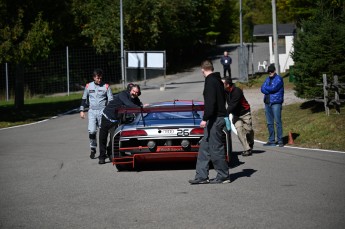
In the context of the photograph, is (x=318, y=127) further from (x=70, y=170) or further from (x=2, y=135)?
(x=2, y=135)

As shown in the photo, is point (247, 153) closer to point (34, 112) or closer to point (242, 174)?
point (242, 174)

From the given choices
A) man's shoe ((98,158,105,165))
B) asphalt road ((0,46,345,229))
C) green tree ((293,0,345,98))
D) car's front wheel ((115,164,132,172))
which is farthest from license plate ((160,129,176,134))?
green tree ((293,0,345,98))

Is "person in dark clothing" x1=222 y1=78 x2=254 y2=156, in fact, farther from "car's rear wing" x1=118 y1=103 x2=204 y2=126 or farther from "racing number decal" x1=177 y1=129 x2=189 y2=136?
"racing number decal" x1=177 y1=129 x2=189 y2=136

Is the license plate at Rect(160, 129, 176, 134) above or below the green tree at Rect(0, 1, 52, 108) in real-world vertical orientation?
below

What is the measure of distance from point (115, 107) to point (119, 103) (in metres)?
0.13

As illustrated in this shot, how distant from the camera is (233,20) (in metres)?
103

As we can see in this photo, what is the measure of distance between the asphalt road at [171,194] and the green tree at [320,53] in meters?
7.08

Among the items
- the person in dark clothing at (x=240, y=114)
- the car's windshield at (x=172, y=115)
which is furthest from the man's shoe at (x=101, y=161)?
the person in dark clothing at (x=240, y=114)

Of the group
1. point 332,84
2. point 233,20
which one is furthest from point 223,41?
point 332,84

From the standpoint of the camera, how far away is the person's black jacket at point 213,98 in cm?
980

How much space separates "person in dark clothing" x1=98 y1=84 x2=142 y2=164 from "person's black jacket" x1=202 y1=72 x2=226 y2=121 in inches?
109

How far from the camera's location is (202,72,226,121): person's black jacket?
32.2 ft

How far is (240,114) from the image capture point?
47.4 feet

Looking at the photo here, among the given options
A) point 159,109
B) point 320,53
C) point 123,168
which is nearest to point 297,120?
point 320,53
